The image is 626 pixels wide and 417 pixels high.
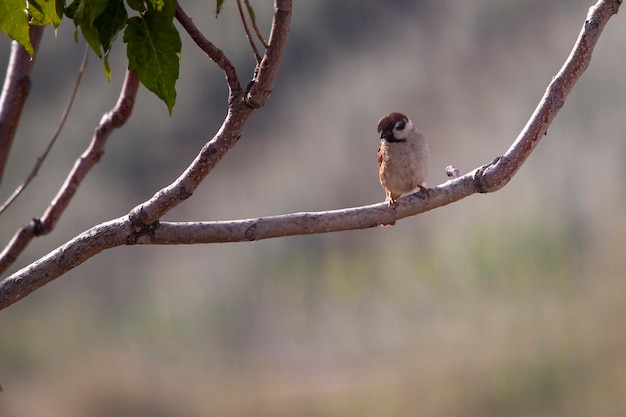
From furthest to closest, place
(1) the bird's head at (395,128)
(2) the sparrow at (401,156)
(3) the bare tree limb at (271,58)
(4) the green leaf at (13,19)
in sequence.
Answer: (1) the bird's head at (395,128)
(2) the sparrow at (401,156)
(3) the bare tree limb at (271,58)
(4) the green leaf at (13,19)

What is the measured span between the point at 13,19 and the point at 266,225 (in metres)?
0.50

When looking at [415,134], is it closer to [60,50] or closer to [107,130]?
[107,130]

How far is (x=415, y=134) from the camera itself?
250 cm

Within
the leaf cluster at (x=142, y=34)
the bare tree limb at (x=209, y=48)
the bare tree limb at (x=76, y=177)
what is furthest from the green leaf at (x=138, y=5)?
the bare tree limb at (x=76, y=177)

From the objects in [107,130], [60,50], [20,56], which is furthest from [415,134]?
[60,50]

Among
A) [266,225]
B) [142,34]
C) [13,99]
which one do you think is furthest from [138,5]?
[13,99]

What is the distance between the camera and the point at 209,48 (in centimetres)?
105

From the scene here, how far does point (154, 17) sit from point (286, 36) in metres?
0.19

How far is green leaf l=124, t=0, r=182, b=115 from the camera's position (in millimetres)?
912

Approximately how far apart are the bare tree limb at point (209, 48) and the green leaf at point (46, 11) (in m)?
0.18

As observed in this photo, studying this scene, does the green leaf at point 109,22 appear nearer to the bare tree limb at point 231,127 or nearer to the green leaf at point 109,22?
the green leaf at point 109,22

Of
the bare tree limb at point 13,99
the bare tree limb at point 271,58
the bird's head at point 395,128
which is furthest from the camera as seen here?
the bird's head at point 395,128

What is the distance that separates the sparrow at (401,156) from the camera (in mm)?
2379

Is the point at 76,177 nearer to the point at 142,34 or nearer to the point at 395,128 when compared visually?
the point at 142,34
